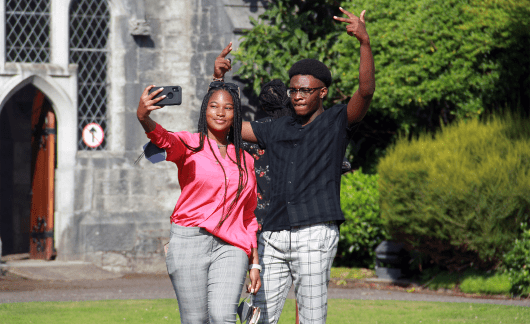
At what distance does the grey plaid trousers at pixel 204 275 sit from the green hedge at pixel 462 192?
5558mm

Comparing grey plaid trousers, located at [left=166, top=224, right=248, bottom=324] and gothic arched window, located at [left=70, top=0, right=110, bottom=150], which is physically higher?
gothic arched window, located at [left=70, top=0, right=110, bottom=150]

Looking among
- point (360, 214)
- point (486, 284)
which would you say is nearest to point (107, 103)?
point (360, 214)

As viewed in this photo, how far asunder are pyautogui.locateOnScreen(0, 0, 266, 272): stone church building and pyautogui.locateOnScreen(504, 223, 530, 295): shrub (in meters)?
4.78

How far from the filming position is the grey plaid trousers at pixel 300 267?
12.2 feet

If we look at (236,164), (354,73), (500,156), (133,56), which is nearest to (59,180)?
(133,56)

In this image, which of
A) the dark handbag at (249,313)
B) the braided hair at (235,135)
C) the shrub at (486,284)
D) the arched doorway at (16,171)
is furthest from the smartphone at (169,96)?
the arched doorway at (16,171)

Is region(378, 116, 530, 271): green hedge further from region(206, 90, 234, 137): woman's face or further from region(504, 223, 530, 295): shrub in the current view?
region(206, 90, 234, 137): woman's face

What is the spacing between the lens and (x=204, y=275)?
3648 mm

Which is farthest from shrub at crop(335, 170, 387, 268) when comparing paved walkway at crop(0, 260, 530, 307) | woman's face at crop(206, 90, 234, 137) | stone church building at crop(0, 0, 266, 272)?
woman's face at crop(206, 90, 234, 137)

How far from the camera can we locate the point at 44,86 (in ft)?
36.3

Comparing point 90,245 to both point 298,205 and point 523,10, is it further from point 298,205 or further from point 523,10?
point 298,205

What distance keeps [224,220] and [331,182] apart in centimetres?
59

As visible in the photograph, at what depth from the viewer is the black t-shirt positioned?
3691 millimetres

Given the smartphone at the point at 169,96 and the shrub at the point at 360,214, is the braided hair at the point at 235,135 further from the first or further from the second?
the shrub at the point at 360,214
